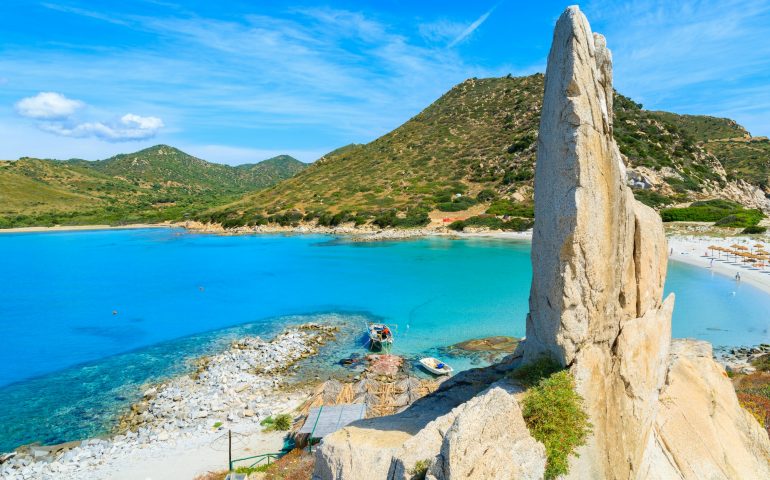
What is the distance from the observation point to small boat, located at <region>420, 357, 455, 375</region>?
23547 mm

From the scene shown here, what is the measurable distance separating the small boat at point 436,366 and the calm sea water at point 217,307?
3187 millimetres

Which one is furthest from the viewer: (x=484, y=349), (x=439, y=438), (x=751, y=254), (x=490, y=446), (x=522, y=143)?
(x=522, y=143)

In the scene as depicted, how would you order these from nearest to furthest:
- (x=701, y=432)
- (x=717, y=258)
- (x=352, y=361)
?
(x=701, y=432)
(x=352, y=361)
(x=717, y=258)

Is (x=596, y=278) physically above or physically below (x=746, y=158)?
below

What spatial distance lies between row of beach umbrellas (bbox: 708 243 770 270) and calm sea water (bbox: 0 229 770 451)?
16.6ft

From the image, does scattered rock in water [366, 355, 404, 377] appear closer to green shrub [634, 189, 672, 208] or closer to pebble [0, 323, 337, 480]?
pebble [0, 323, 337, 480]

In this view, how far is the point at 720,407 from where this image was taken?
37.8 ft

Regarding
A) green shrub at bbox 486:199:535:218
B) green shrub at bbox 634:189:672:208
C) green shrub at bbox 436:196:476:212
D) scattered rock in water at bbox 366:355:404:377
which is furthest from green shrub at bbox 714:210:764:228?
scattered rock in water at bbox 366:355:404:377

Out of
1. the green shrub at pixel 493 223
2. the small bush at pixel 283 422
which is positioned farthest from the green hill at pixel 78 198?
the small bush at pixel 283 422

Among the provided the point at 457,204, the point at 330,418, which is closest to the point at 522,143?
the point at 457,204

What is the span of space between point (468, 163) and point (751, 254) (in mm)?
65463

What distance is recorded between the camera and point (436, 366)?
24.0 metres

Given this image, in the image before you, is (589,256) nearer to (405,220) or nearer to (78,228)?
(405,220)

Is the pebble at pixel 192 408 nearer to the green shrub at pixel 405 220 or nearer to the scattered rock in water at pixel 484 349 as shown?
the scattered rock in water at pixel 484 349
